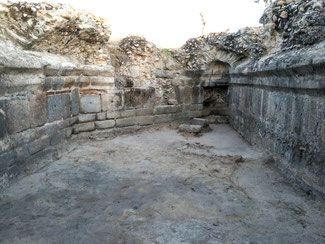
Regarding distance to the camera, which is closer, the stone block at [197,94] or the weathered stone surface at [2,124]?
the weathered stone surface at [2,124]

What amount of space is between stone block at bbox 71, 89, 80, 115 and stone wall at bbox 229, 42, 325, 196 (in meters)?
2.89

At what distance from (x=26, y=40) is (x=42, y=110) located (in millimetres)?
1002

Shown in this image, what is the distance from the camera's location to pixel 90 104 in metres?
4.75

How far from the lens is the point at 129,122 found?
17.5 ft

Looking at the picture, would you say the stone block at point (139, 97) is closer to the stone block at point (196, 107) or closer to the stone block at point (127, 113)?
the stone block at point (127, 113)

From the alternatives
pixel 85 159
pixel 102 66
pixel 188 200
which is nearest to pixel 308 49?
pixel 188 200

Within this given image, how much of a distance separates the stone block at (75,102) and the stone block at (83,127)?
0.23 m

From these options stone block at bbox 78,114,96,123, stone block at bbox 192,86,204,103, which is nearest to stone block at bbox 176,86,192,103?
stone block at bbox 192,86,204,103

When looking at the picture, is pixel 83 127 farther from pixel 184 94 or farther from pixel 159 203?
pixel 159 203

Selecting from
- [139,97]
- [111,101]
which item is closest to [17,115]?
[111,101]

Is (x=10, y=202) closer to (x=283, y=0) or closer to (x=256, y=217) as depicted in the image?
(x=256, y=217)

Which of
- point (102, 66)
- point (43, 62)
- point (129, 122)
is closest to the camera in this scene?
point (43, 62)

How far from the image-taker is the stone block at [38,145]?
3.24m

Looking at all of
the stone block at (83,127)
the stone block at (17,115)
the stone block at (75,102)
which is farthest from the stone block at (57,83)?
the stone block at (83,127)
